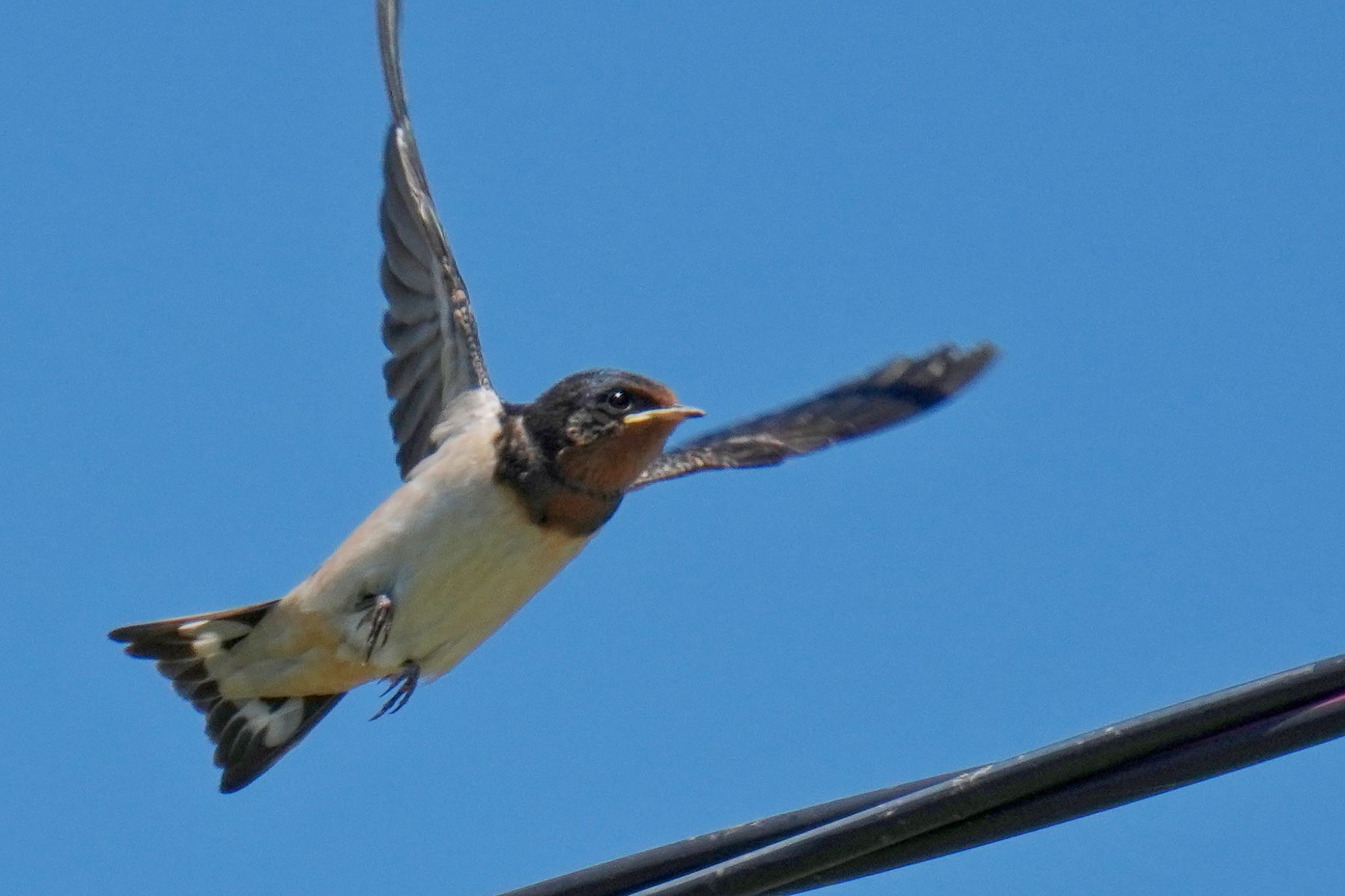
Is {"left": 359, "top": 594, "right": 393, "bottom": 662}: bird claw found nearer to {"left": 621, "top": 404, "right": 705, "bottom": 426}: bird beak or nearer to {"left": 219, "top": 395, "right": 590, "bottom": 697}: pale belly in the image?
{"left": 219, "top": 395, "right": 590, "bottom": 697}: pale belly

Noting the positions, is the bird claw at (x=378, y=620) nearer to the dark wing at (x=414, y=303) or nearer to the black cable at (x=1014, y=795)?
the dark wing at (x=414, y=303)

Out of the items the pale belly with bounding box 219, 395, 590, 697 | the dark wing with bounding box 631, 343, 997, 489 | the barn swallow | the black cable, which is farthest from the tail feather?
the black cable

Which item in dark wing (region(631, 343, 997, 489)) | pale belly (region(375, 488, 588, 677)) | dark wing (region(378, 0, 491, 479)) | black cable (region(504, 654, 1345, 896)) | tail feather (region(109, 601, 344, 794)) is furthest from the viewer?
dark wing (region(631, 343, 997, 489))

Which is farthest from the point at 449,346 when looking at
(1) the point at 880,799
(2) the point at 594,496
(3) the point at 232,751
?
(1) the point at 880,799

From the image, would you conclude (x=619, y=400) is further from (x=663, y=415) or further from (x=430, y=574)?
(x=430, y=574)

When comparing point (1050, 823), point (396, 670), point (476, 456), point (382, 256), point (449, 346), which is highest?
point (382, 256)

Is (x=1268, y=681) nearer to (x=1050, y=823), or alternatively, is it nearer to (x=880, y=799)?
(x=1050, y=823)

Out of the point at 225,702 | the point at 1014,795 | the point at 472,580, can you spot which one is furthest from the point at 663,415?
the point at 1014,795
